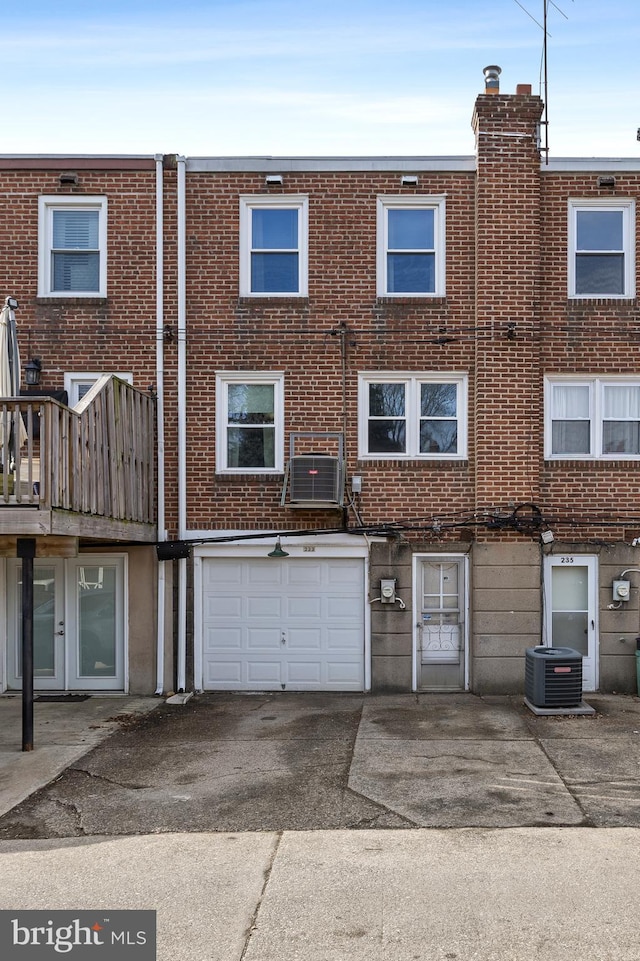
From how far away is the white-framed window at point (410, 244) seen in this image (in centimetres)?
1265

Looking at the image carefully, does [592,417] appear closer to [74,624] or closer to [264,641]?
[264,641]

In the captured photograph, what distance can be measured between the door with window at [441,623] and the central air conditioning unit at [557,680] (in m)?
1.65

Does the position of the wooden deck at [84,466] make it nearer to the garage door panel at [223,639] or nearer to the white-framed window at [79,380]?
the white-framed window at [79,380]

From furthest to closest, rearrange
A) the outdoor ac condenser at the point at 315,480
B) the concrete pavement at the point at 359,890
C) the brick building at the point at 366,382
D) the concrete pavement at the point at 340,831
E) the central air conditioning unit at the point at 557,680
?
the brick building at the point at 366,382, the outdoor ac condenser at the point at 315,480, the central air conditioning unit at the point at 557,680, the concrete pavement at the point at 340,831, the concrete pavement at the point at 359,890

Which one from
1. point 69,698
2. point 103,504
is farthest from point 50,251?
point 69,698

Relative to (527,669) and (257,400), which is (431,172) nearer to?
(257,400)

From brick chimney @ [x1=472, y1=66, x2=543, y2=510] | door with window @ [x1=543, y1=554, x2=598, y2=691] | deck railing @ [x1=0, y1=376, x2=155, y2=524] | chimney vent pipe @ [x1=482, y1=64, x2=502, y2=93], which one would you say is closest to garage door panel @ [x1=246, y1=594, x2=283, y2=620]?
deck railing @ [x1=0, y1=376, x2=155, y2=524]

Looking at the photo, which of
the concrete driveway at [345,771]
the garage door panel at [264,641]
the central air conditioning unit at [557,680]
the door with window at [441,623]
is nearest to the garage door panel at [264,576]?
the garage door panel at [264,641]

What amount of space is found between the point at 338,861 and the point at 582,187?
10775 mm

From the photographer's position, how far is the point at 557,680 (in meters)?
10.8

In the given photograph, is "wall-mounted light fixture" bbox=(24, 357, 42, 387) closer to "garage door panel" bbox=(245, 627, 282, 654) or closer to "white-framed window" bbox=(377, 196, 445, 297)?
"garage door panel" bbox=(245, 627, 282, 654)

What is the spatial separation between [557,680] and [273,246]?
7891 mm

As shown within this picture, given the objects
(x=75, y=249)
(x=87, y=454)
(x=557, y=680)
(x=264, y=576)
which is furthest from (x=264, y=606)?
(x=75, y=249)

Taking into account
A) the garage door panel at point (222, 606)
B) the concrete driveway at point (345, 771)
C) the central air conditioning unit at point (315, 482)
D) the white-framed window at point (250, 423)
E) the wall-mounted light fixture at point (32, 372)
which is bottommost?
the concrete driveway at point (345, 771)
